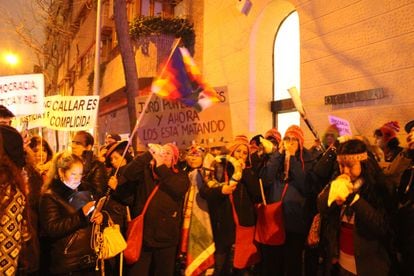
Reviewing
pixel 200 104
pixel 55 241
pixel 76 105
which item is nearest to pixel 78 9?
pixel 76 105

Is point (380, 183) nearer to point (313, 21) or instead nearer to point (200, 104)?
point (200, 104)

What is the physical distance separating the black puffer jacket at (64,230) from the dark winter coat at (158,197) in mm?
886

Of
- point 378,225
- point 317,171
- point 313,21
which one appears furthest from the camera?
point 313,21

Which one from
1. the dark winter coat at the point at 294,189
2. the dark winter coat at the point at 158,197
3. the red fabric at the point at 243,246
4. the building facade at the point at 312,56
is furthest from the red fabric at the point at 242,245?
the building facade at the point at 312,56

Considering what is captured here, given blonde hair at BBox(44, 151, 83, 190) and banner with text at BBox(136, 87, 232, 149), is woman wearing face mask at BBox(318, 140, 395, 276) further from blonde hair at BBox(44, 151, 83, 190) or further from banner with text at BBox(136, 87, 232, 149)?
blonde hair at BBox(44, 151, 83, 190)

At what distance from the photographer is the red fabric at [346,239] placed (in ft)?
11.5

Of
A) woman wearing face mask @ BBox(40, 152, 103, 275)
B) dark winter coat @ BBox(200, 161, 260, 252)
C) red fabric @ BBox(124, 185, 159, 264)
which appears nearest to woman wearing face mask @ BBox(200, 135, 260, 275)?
dark winter coat @ BBox(200, 161, 260, 252)

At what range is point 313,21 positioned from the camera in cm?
770

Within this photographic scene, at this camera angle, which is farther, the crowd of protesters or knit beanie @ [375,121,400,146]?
knit beanie @ [375,121,400,146]

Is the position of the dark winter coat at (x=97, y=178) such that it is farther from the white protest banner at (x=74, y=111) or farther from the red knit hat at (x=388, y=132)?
the red knit hat at (x=388, y=132)

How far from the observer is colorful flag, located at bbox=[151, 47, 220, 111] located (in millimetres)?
4996

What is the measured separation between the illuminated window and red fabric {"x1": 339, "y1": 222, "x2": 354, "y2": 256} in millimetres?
5115

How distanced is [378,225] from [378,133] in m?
2.38

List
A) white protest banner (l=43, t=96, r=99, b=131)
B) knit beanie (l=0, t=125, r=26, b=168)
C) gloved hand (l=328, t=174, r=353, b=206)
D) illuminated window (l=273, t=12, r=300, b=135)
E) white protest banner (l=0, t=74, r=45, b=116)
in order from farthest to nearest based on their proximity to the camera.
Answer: illuminated window (l=273, t=12, r=300, b=135) < white protest banner (l=43, t=96, r=99, b=131) < white protest banner (l=0, t=74, r=45, b=116) < gloved hand (l=328, t=174, r=353, b=206) < knit beanie (l=0, t=125, r=26, b=168)
